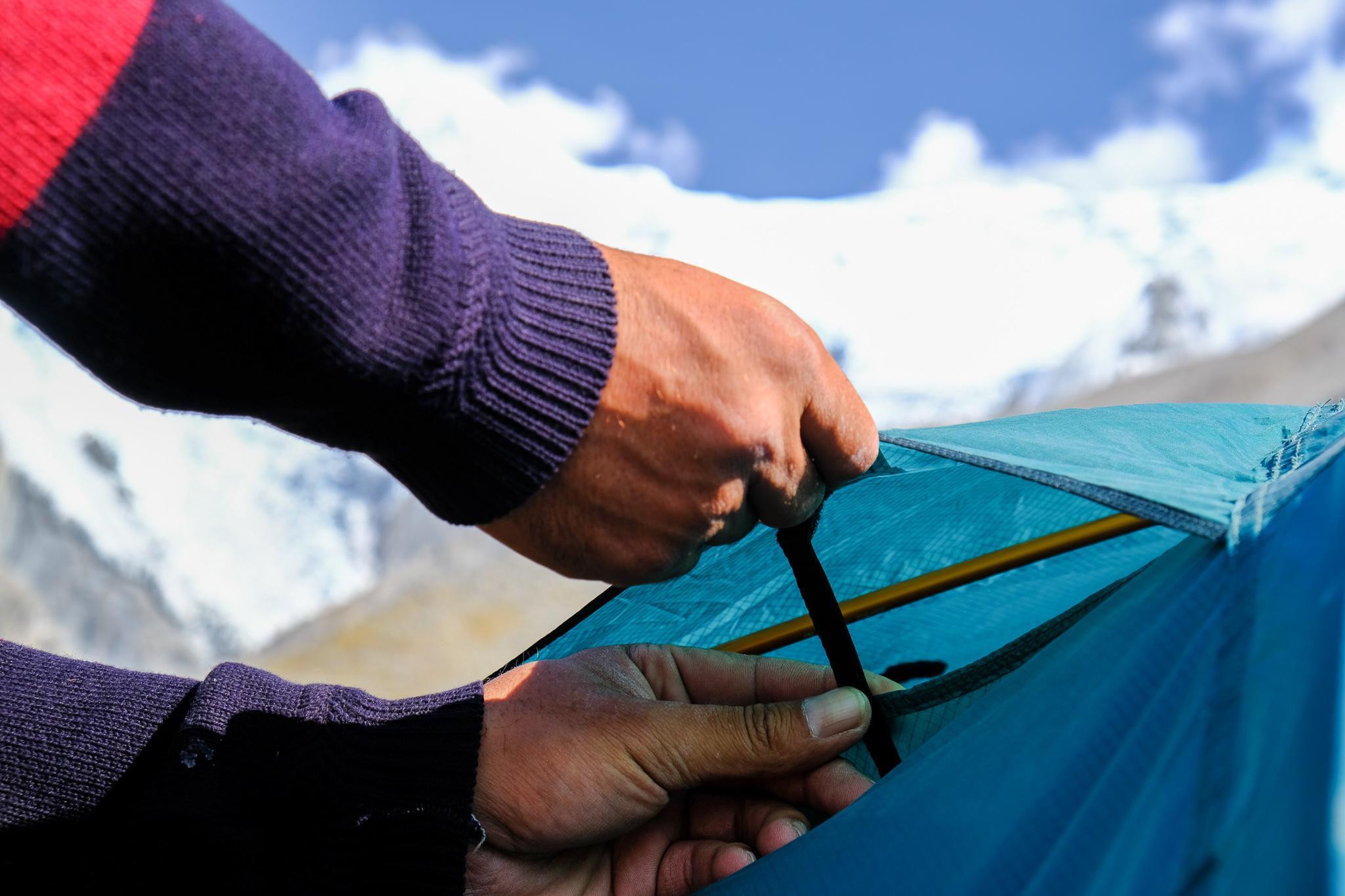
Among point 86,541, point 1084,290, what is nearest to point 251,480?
point 86,541

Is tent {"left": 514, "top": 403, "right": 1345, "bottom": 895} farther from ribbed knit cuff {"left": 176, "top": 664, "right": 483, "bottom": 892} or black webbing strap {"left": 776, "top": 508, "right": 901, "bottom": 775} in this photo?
ribbed knit cuff {"left": 176, "top": 664, "right": 483, "bottom": 892}

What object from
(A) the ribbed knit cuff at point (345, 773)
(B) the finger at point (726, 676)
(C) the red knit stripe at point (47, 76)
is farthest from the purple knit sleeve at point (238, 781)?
(C) the red knit stripe at point (47, 76)

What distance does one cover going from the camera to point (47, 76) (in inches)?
22.6

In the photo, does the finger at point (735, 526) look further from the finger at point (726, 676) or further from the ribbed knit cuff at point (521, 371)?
the finger at point (726, 676)

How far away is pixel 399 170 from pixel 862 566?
62 cm

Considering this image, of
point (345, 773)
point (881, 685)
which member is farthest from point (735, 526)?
point (345, 773)

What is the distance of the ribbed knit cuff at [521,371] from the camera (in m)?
0.65

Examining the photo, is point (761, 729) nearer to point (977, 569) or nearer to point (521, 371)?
point (977, 569)

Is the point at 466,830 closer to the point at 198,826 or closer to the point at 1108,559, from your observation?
the point at 198,826

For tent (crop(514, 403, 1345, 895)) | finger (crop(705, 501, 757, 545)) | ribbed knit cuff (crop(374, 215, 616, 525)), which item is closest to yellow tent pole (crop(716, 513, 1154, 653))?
tent (crop(514, 403, 1345, 895))

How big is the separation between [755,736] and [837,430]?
0.29 meters

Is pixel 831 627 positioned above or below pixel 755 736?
above

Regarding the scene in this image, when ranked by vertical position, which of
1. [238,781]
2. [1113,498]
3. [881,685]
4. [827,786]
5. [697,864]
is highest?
[1113,498]

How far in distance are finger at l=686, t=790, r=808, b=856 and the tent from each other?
9cm
